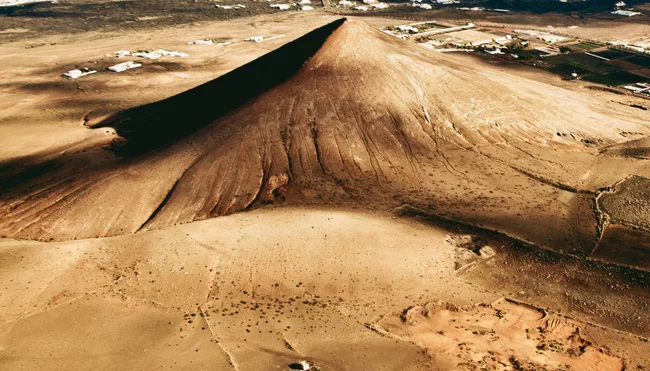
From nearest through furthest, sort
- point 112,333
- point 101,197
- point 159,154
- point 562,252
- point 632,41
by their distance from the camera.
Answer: point 112,333
point 562,252
point 101,197
point 159,154
point 632,41

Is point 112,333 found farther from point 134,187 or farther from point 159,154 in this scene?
point 159,154

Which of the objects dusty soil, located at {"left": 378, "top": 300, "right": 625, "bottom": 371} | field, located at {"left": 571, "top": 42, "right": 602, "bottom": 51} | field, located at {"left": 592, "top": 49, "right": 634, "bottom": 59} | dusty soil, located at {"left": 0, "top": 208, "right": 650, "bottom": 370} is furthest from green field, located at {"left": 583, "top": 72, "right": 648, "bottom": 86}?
dusty soil, located at {"left": 378, "top": 300, "right": 625, "bottom": 371}

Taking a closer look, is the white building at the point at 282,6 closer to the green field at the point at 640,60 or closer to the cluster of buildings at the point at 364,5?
the cluster of buildings at the point at 364,5

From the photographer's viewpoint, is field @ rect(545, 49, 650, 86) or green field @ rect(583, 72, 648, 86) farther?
field @ rect(545, 49, 650, 86)

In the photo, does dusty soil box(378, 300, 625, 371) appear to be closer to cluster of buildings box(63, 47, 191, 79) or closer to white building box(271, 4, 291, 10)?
cluster of buildings box(63, 47, 191, 79)

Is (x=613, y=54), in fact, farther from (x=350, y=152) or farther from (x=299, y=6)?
(x=299, y=6)

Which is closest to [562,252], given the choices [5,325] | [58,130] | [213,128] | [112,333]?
[112,333]

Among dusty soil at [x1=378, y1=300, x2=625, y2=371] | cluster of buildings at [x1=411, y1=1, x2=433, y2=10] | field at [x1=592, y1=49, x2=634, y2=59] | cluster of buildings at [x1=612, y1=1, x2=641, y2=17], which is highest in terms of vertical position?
cluster of buildings at [x1=411, y1=1, x2=433, y2=10]
